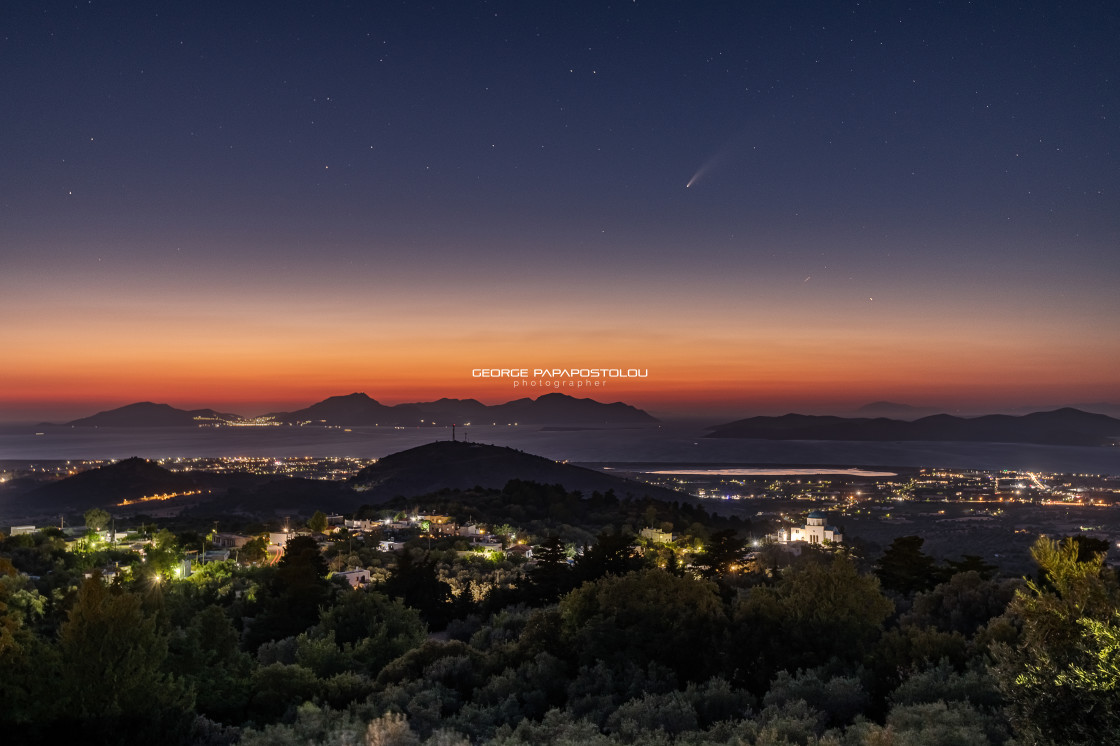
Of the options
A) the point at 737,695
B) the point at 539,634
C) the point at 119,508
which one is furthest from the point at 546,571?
the point at 119,508

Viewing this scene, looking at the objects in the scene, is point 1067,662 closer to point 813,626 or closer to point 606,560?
point 813,626

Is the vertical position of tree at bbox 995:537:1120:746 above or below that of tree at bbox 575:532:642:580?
above

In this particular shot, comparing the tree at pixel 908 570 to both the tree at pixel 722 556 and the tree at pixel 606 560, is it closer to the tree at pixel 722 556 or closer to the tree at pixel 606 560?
the tree at pixel 722 556

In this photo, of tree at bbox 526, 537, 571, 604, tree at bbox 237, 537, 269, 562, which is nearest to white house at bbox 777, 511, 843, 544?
tree at bbox 237, 537, 269, 562

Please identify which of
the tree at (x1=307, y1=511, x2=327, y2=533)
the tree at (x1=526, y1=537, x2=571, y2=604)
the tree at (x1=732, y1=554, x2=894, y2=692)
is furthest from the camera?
the tree at (x1=307, y1=511, x2=327, y2=533)

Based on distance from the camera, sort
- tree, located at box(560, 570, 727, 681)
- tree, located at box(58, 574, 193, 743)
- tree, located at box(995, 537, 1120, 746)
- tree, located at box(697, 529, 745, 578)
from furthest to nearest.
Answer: tree, located at box(697, 529, 745, 578)
tree, located at box(560, 570, 727, 681)
tree, located at box(58, 574, 193, 743)
tree, located at box(995, 537, 1120, 746)

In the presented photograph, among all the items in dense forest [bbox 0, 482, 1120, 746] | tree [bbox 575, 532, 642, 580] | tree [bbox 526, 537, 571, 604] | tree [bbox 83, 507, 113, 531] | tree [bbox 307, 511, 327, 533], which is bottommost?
tree [bbox 307, 511, 327, 533]

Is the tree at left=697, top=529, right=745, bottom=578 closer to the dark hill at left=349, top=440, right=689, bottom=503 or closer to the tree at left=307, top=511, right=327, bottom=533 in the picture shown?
the tree at left=307, top=511, right=327, bottom=533

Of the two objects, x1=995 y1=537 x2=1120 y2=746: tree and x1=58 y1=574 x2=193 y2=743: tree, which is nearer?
x1=995 y1=537 x2=1120 y2=746: tree

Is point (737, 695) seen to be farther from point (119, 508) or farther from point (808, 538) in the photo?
point (119, 508)
